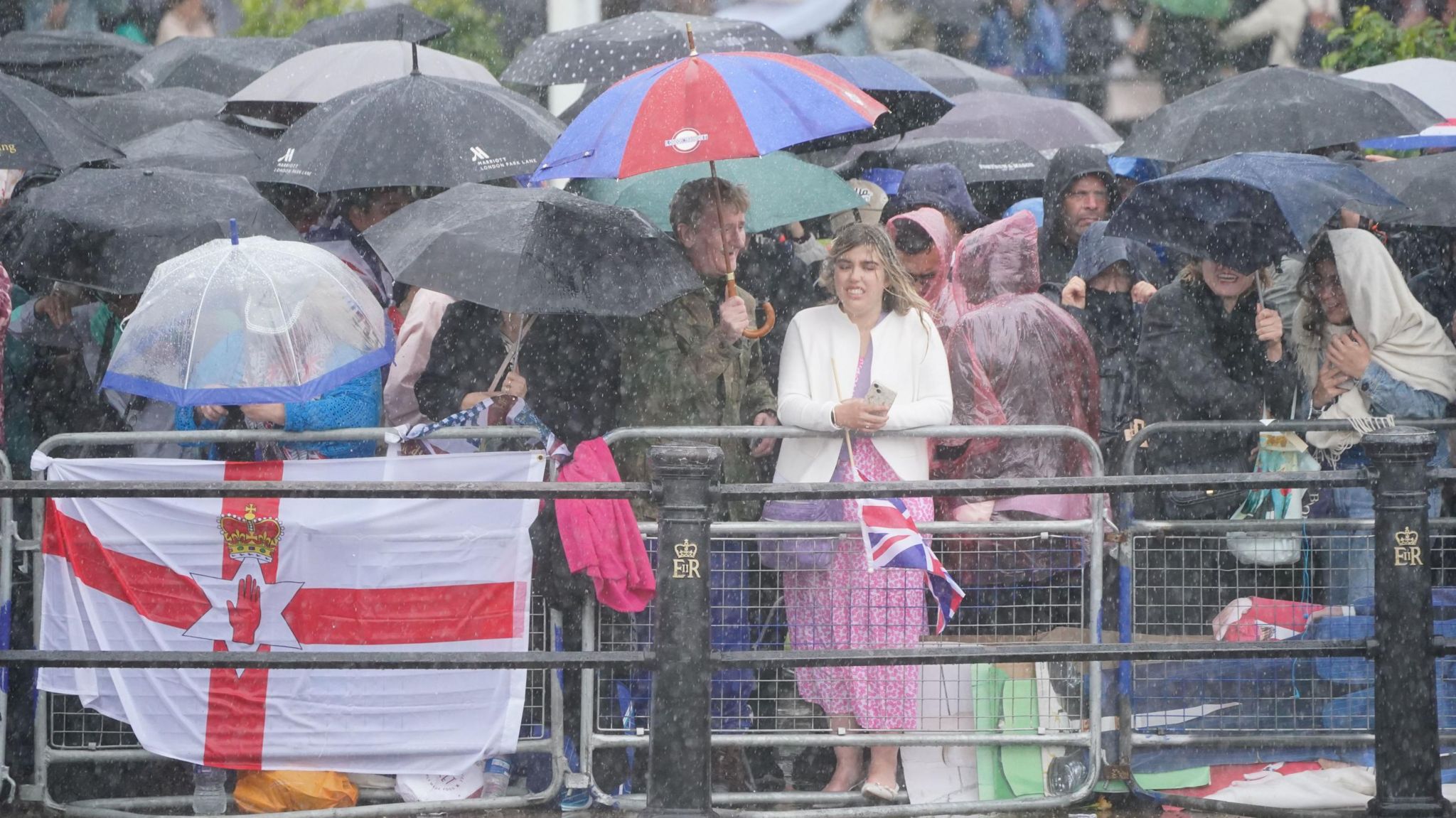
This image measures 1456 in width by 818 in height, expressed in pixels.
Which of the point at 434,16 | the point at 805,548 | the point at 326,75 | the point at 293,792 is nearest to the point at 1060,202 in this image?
the point at 805,548

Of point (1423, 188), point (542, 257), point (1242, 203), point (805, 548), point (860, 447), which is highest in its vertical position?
point (1423, 188)

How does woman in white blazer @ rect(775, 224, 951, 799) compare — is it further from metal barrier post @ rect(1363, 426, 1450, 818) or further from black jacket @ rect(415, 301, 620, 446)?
metal barrier post @ rect(1363, 426, 1450, 818)

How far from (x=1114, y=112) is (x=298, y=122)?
10.7 meters

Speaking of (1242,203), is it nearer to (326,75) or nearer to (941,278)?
(941,278)

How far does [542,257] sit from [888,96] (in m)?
3.02

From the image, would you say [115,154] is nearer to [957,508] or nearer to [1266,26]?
[957,508]

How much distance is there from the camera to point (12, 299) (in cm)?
840

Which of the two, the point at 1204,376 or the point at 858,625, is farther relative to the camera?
the point at 1204,376

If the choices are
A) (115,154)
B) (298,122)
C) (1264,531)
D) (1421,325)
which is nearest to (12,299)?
(115,154)

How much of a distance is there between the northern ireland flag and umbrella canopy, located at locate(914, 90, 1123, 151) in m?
5.38

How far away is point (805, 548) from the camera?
6.53m

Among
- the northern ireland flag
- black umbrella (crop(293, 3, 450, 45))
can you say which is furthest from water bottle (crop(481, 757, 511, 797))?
black umbrella (crop(293, 3, 450, 45))

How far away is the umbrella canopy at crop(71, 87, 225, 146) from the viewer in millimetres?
9836

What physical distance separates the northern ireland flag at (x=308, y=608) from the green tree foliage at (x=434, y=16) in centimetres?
1117
